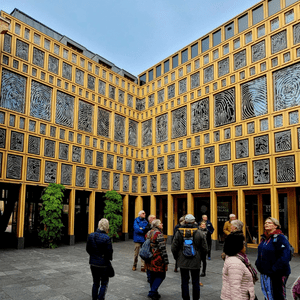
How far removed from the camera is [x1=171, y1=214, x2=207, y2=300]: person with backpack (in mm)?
5672

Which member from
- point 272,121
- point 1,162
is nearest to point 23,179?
point 1,162

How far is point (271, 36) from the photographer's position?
15.3 meters

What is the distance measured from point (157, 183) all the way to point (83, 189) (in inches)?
198

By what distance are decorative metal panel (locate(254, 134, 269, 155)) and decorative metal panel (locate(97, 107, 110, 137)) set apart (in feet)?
31.9

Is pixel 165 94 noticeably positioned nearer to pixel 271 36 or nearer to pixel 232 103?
pixel 232 103

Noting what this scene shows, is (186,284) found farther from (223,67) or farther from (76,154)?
(223,67)

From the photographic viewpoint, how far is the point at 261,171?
47.8 feet

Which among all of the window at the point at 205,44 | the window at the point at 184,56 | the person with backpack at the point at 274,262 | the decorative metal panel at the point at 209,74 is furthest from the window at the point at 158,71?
the person with backpack at the point at 274,262

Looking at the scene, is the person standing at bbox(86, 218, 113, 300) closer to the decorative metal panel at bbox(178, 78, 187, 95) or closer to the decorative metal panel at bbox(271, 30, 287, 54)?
the decorative metal panel at bbox(271, 30, 287, 54)

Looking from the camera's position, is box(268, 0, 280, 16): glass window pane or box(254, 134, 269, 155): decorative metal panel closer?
box(254, 134, 269, 155): decorative metal panel

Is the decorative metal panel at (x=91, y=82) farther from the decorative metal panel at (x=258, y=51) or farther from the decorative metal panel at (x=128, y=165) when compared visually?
the decorative metal panel at (x=258, y=51)

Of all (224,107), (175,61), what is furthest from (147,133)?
(224,107)

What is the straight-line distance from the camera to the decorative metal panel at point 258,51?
51.1ft

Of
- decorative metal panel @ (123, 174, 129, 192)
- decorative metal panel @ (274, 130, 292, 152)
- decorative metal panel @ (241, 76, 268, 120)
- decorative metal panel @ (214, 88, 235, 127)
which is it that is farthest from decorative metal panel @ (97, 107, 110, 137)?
decorative metal panel @ (274, 130, 292, 152)
